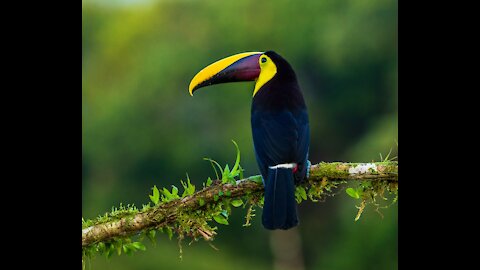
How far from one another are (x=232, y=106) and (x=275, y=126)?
15300 mm

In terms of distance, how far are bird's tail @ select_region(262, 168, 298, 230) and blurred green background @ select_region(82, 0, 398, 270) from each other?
11.9m

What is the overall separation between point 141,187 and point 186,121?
2.39 meters

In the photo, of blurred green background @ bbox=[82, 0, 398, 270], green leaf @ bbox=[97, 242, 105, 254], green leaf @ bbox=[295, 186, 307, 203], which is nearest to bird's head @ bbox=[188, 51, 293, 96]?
green leaf @ bbox=[295, 186, 307, 203]

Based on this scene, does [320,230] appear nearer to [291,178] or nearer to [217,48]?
[217,48]

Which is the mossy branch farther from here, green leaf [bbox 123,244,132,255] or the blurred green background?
the blurred green background

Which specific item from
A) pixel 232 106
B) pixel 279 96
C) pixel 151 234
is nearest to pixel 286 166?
pixel 279 96

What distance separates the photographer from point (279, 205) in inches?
122

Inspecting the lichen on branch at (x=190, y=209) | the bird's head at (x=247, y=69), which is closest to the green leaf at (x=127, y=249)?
the lichen on branch at (x=190, y=209)

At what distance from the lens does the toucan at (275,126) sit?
311 centimetres

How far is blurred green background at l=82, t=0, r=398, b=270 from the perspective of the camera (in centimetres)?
1622

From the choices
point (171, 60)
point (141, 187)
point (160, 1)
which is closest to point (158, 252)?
point (141, 187)

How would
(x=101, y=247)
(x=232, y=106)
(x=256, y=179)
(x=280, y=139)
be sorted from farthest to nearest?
(x=232, y=106), (x=280, y=139), (x=256, y=179), (x=101, y=247)

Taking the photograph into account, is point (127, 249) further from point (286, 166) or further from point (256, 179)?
point (286, 166)

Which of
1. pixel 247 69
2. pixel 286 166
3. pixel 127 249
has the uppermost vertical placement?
pixel 247 69
